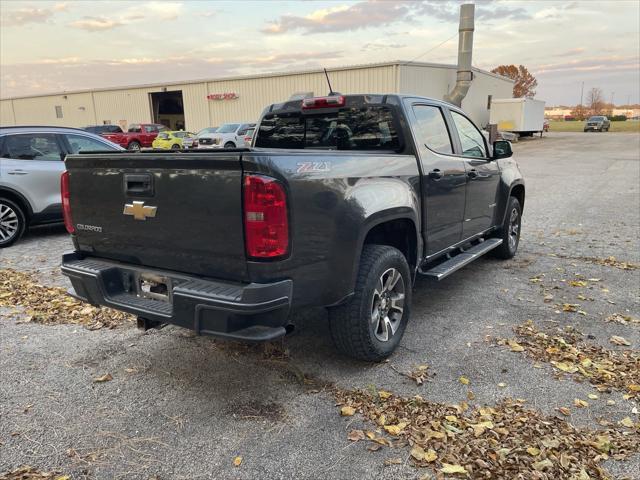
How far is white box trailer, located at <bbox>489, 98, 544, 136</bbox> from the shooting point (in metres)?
38.4

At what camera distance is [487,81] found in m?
43.2

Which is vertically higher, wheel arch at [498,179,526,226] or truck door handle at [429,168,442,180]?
truck door handle at [429,168,442,180]

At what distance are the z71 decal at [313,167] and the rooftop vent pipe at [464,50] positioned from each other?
30.3 meters

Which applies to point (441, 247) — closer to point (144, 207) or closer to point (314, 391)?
point (314, 391)

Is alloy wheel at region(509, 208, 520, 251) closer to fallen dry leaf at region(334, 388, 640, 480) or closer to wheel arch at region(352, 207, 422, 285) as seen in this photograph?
wheel arch at region(352, 207, 422, 285)

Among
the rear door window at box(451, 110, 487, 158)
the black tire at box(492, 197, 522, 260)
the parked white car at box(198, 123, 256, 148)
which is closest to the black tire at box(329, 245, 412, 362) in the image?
the rear door window at box(451, 110, 487, 158)

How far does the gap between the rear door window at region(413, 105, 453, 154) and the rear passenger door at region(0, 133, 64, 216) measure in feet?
19.1

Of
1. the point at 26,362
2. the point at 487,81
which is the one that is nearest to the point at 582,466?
the point at 26,362

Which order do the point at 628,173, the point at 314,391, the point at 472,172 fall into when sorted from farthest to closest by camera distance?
1. the point at 628,173
2. the point at 472,172
3. the point at 314,391

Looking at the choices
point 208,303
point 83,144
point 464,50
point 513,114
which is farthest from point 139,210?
point 513,114

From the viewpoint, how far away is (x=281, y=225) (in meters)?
2.79

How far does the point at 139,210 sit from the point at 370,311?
166 cm

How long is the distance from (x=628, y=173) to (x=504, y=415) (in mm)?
17010

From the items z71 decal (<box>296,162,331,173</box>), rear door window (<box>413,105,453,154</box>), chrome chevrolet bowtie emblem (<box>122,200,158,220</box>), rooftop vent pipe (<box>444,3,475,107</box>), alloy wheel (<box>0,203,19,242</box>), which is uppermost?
rooftop vent pipe (<box>444,3,475,107</box>)
